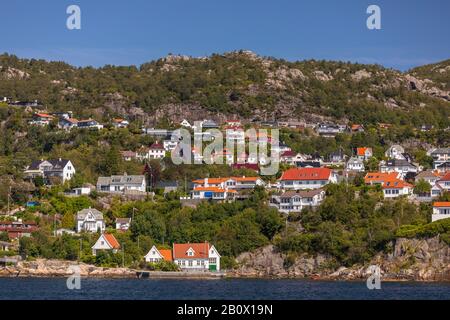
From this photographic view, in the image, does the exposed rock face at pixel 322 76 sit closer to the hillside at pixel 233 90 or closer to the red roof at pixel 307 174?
the hillside at pixel 233 90

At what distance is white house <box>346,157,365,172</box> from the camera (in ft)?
213

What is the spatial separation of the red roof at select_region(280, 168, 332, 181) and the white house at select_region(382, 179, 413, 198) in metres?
4.67

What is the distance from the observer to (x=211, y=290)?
35.8 m

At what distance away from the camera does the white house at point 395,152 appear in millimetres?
70062

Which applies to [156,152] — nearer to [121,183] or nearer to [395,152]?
[121,183]

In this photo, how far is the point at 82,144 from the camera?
6888 centimetres

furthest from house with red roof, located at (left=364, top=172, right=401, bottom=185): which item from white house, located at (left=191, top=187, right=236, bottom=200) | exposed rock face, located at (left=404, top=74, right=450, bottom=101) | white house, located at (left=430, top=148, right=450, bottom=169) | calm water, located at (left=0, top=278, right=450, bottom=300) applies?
exposed rock face, located at (left=404, top=74, right=450, bottom=101)

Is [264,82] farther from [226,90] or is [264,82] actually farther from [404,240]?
[404,240]

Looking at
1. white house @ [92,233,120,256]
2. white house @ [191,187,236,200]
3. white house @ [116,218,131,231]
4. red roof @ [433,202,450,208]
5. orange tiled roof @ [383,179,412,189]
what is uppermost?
orange tiled roof @ [383,179,412,189]

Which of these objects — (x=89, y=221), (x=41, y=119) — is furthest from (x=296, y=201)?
(x=41, y=119)

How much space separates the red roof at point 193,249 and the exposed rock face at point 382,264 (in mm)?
2096

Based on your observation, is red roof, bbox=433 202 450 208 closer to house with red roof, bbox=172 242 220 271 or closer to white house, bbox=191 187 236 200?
house with red roof, bbox=172 242 220 271
